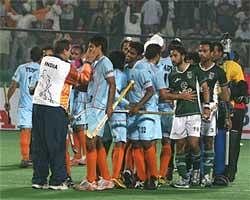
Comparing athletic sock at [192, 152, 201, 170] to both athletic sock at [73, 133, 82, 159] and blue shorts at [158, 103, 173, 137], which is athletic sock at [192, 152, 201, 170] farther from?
athletic sock at [73, 133, 82, 159]

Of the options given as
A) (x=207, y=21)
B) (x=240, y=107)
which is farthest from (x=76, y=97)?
(x=207, y=21)

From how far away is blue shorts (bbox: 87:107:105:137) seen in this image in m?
12.1

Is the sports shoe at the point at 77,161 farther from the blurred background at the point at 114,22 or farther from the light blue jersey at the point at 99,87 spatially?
the blurred background at the point at 114,22

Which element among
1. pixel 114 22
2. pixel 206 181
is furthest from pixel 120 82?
pixel 114 22

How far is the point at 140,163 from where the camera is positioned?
490 inches

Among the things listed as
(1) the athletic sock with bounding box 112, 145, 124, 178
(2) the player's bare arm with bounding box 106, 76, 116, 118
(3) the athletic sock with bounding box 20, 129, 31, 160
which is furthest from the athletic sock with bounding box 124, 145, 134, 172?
(3) the athletic sock with bounding box 20, 129, 31, 160

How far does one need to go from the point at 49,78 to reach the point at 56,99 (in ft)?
0.90

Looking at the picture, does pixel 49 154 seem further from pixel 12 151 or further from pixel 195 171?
pixel 12 151

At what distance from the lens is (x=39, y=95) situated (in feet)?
39.9

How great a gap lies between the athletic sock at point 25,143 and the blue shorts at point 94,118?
3.29m

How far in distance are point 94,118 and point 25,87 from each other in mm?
3808

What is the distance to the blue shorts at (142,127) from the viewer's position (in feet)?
40.7

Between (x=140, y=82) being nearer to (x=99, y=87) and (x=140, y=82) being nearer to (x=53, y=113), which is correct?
(x=99, y=87)

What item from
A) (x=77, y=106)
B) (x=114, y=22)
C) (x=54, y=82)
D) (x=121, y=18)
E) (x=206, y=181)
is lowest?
(x=206, y=181)
